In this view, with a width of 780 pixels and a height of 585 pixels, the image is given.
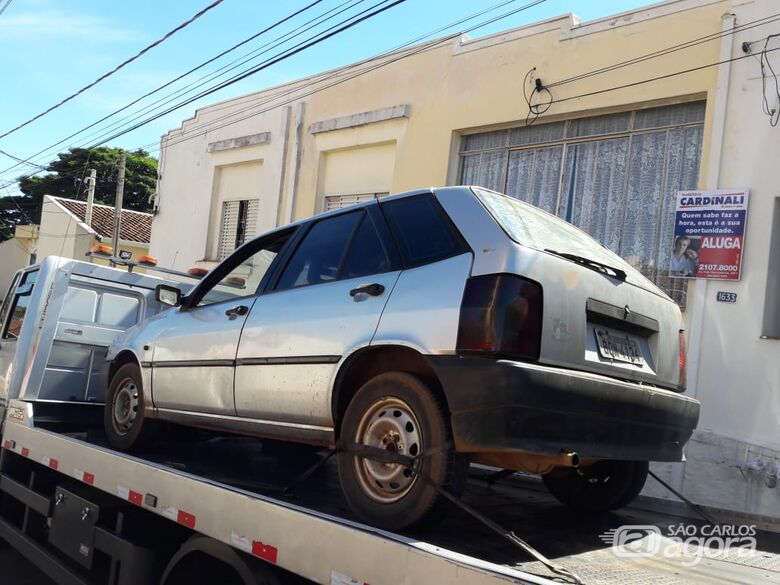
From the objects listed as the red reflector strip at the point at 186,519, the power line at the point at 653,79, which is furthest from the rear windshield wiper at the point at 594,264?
the power line at the point at 653,79

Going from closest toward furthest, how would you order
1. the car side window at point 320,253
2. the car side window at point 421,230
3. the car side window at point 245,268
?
the car side window at point 421,230 → the car side window at point 320,253 → the car side window at point 245,268

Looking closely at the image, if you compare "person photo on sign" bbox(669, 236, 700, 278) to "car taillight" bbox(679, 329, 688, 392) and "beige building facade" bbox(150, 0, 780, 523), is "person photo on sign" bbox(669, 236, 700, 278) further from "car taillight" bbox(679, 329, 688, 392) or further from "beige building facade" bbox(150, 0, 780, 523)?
"car taillight" bbox(679, 329, 688, 392)

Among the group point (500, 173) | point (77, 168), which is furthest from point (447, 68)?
point (77, 168)

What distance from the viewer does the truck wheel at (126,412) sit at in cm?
502

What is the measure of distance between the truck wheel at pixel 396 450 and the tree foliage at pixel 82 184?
4221 centimetres

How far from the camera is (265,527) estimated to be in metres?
3.22

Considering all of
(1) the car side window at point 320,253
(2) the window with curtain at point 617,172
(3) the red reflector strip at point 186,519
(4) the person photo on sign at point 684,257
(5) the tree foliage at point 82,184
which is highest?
(5) the tree foliage at point 82,184

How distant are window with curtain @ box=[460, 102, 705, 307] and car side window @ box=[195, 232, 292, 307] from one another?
514 centimetres

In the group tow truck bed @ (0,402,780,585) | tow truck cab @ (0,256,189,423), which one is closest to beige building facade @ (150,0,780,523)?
tow truck bed @ (0,402,780,585)

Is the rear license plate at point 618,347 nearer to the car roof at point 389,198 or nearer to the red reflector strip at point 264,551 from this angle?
the car roof at point 389,198

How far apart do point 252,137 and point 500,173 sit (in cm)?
595

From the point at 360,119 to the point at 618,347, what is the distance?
9.48m

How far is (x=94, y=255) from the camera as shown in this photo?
6156 millimetres

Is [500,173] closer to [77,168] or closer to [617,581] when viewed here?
[617,581]
